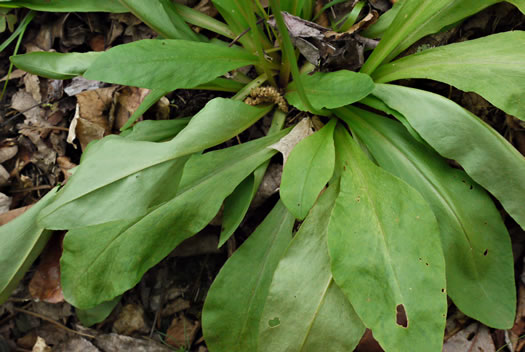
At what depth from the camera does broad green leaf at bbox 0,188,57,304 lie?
1.04 metres

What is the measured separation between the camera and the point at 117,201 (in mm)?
828

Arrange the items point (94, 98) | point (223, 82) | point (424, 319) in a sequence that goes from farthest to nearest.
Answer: point (94, 98) < point (223, 82) < point (424, 319)

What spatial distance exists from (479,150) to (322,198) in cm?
39

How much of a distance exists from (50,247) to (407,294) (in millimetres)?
1068

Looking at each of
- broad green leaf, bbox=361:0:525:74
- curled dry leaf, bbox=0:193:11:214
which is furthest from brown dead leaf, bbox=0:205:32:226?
broad green leaf, bbox=361:0:525:74

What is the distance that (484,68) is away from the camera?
0.91 m

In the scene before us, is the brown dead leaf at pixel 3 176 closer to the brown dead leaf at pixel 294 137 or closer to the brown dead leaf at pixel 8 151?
the brown dead leaf at pixel 8 151

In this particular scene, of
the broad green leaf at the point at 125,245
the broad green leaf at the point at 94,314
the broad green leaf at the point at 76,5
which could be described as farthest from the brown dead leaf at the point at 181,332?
the broad green leaf at the point at 76,5

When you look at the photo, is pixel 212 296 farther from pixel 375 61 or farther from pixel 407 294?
pixel 375 61

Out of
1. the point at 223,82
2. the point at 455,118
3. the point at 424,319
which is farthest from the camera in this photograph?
the point at 223,82

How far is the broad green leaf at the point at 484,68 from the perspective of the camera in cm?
86

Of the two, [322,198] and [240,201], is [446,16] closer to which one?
[322,198]

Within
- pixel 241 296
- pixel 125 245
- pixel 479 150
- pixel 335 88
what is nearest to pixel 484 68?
pixel 479 150

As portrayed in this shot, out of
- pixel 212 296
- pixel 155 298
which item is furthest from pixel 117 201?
pixel 155 298
